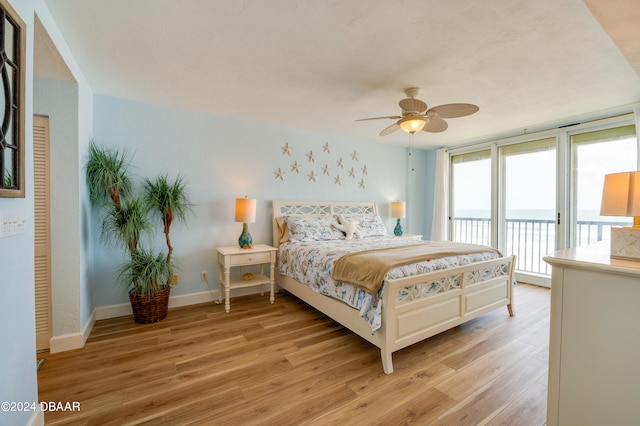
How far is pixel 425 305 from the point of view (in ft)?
7.30

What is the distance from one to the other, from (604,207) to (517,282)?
3.71 m

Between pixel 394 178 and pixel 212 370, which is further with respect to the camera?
pixel 394 178

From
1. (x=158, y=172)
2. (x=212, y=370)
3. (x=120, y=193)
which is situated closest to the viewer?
(x=212, y=370)

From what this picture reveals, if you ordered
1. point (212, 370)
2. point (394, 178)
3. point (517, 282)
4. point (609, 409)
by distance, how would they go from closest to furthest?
1. point (609, 409)
2. point (212, 370)
3. point (517, 282)
4. point (394, 178)

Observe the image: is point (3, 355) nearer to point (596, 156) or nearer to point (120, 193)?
point (120, 193)

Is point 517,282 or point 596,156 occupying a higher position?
point 596,156

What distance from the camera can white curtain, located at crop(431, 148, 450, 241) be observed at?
5.21 metres

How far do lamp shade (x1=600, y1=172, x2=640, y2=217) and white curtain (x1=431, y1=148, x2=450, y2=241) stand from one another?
398 centimetres

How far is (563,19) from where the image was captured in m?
1.71

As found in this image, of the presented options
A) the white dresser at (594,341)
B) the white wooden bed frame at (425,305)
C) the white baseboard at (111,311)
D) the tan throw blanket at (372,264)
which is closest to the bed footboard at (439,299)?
the white wooden bed frame at (425,305)

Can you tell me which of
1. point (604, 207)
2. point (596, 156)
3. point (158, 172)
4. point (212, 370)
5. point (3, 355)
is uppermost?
point (596, 156)

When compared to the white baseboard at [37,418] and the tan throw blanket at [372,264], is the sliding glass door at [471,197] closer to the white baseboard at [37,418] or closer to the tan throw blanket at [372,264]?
the tan throw blanket at [372,264]

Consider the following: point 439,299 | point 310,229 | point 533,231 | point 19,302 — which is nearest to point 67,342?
point 19,302

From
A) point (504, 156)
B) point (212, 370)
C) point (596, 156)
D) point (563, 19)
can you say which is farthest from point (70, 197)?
point (596, 156)
